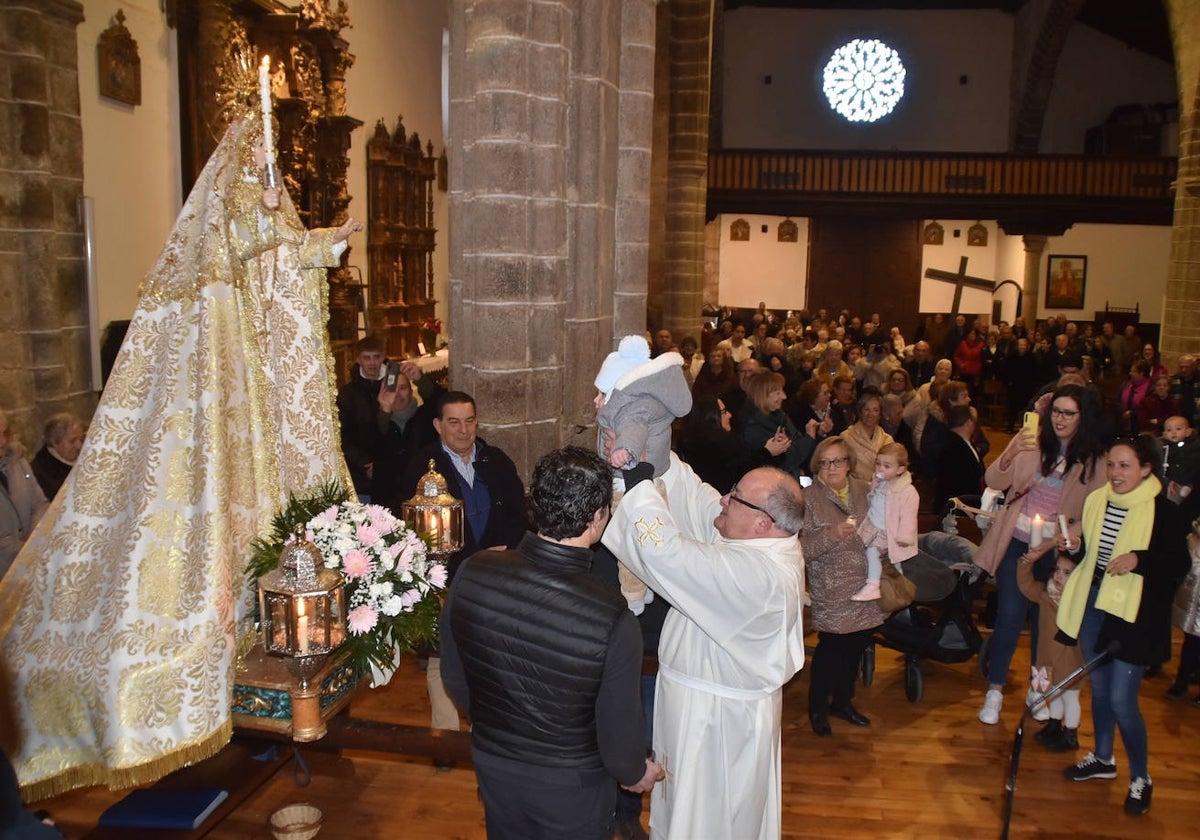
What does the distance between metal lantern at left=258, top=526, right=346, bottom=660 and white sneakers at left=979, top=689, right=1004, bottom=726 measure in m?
3.66

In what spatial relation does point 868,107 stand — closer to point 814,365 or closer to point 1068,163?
point 1068,163

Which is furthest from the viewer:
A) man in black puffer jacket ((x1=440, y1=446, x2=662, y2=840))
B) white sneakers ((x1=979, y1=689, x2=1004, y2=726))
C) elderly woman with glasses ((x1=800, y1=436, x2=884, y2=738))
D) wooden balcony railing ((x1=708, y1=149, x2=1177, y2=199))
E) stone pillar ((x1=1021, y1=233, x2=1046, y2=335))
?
stone pillar ((x1=1021, y1=233, x2=1046, y2=335))

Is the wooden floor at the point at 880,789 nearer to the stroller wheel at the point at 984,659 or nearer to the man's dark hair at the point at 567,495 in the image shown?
the stroller wheel at the point at 984,659

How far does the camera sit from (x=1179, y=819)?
14.5 ft

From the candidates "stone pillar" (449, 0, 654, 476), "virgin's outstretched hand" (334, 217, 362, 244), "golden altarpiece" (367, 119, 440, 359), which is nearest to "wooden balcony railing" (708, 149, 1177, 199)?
"golden altarpiece" (367, 119, 440, 359)

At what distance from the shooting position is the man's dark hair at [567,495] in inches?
101

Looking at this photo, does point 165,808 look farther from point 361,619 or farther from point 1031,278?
point 1031,278

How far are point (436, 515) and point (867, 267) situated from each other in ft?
75.2

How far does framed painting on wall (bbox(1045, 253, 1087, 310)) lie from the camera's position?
2391 cm

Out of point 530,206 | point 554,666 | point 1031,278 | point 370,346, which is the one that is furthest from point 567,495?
point 1031,278

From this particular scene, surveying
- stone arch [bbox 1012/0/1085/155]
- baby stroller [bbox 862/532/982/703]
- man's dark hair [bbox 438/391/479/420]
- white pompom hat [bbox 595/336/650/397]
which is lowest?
baby stroller [bbox 862/532/982/703]

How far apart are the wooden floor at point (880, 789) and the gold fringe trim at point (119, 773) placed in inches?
46.5

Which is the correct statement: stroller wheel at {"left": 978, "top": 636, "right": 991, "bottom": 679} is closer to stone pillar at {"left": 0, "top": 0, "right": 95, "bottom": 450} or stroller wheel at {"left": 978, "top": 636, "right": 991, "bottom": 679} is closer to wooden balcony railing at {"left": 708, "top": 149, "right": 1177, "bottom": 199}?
stone pillar at {"left": 0, "top": 0, "right": 95, "bottom": 450}

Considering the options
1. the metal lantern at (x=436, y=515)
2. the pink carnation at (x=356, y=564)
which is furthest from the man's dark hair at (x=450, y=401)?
the pink carnation at (x=356, y=564)
